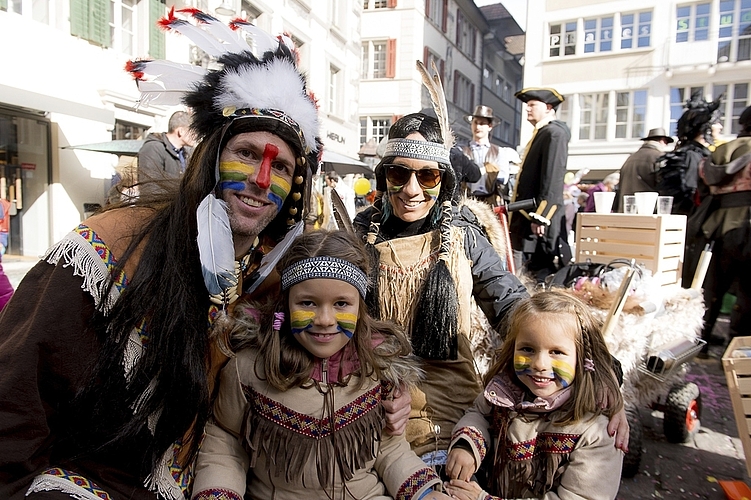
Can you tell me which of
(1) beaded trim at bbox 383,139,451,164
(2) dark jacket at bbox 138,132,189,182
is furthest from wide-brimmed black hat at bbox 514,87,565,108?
(2) dark jacket at bbox 138,132,189,182

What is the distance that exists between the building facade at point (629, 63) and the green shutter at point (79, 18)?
1699 cm

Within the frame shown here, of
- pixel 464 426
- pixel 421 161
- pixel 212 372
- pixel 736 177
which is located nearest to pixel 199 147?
pixel 212 372

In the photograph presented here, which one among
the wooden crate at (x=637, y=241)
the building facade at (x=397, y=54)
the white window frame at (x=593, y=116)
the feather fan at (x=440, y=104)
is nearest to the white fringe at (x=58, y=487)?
the feather fan at (x=440, y=104)

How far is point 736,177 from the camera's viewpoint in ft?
14.1

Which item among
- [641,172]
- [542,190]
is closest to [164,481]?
[542,190]

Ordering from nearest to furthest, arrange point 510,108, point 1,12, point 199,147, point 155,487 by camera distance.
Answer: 1. point 155,487
2. point 199,147
3. point 1,12
4. point 510,108

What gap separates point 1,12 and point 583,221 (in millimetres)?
8169

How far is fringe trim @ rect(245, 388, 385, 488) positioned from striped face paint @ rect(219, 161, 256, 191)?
751 mm

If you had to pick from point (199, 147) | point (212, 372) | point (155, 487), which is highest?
point (199, 147)

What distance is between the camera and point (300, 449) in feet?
5.63

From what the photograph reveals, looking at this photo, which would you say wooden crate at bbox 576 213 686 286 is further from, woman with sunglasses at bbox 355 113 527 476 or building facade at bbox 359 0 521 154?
building facade at bbox 359 0 521 154

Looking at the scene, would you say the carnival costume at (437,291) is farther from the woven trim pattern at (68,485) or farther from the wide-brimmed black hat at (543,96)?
the wide-brimmed black hat at (543,96)

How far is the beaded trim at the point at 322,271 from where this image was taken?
178cm

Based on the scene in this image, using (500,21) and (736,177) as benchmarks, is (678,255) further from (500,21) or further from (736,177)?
(500,21)
